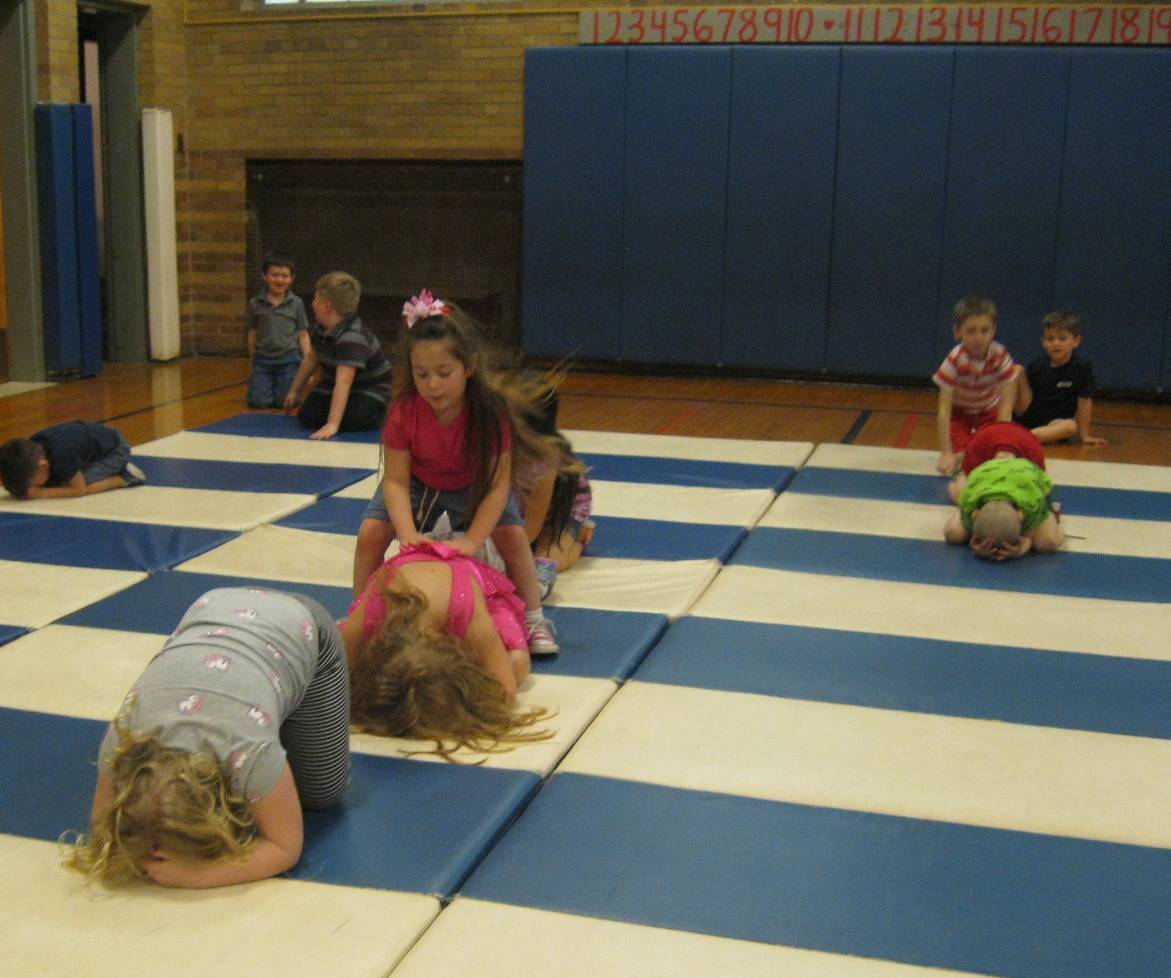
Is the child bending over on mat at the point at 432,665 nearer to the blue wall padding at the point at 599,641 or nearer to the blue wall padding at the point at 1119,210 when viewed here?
the blue wall padding at the point at 599,641

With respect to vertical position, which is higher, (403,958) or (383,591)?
(383,591)

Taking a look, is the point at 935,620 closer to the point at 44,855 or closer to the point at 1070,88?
the point at 44,855

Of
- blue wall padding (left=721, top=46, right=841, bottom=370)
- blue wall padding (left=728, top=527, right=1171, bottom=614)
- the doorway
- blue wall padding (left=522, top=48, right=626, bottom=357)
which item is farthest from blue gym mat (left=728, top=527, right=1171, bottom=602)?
the doorway

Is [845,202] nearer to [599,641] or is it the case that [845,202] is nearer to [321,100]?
[321,100]

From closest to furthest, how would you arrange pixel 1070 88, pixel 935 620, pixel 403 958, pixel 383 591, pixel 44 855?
pixel 403 958 < pixel 44 855 < pixel 383 591 < pixel 935 620 < pixel 1070 88

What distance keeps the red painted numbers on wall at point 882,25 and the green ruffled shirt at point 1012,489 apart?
5045mm

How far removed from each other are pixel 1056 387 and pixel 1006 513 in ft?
9.23

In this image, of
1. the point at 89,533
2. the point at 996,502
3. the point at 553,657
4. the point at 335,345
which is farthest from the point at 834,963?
the point at 335,345

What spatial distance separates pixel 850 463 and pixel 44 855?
503 cm

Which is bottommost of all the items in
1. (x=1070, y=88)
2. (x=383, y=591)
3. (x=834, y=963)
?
(x=834, y=963)

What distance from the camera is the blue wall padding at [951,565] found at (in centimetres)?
492

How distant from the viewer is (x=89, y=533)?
536 centimetres

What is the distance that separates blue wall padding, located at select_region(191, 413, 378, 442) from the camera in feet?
24.8

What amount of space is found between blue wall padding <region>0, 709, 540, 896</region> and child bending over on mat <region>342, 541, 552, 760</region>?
16cm
